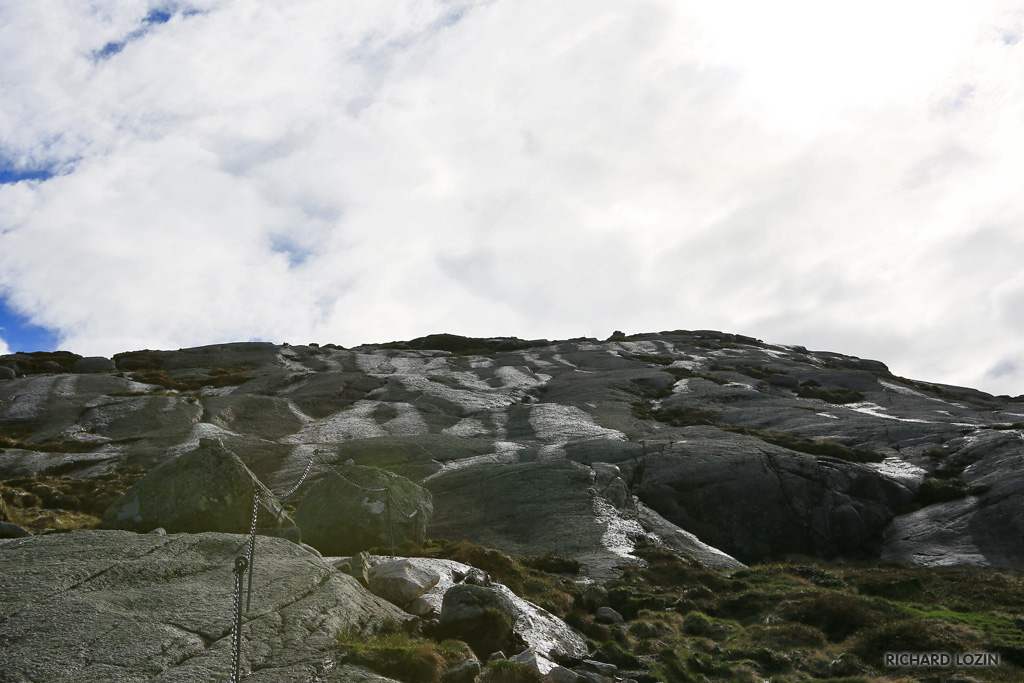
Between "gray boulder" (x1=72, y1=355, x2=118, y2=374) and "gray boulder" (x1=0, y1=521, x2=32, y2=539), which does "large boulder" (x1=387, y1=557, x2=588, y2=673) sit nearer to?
"gray boulder" (x1=0, y1=521, x2=32, y2=539)

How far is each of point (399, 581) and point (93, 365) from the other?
289 feet

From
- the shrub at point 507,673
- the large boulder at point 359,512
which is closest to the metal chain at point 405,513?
the large boulder at point 359,512

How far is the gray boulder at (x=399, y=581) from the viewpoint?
1783cm

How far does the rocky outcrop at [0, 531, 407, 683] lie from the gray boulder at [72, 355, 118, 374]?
83.2 m

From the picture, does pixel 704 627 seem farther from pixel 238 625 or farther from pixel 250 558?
pixel 238 625

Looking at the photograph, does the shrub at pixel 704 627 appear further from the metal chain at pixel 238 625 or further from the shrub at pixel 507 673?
the metal chain at pixel 238 625

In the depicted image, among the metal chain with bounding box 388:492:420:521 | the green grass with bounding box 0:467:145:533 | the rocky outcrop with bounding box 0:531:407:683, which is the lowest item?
the rocky outcrop with bounding box 0:531:407:683

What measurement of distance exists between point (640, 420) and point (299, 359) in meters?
58.4

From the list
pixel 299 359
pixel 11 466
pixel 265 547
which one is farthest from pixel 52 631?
pixel 299 359

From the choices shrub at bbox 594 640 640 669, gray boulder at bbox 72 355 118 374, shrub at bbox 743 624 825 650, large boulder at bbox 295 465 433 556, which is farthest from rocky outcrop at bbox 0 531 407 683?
gray boulder at bbox 72 355 118 374

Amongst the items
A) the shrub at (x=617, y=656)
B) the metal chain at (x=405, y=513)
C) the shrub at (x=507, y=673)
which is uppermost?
the metal chain at (x=405, y=513)

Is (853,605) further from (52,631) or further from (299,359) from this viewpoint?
(299,359)

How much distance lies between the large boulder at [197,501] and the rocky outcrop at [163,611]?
266 inches

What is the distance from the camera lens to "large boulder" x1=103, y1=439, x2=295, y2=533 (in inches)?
952
